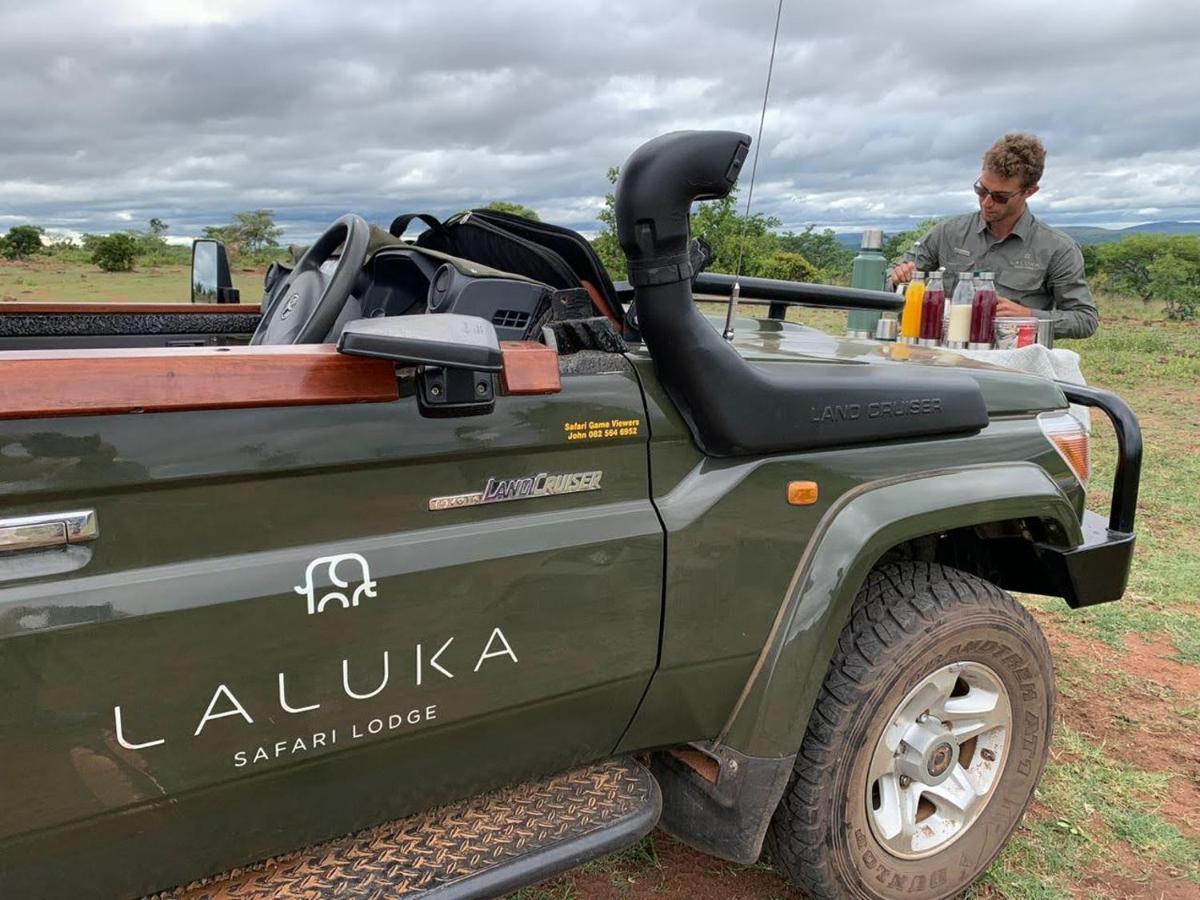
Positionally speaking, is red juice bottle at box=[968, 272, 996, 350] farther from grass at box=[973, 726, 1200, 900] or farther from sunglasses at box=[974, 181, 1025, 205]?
grass at box=[973, 726, 1200, 900]

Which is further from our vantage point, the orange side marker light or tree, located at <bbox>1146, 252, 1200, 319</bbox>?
tree, located at <bbox>1146, 252, 1200, 319</bbox>

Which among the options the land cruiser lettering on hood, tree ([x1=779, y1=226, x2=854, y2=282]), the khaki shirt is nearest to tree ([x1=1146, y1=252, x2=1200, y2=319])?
tree ([x1=779, y1=226, x2=854, y2=282])

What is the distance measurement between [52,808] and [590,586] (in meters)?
0.93

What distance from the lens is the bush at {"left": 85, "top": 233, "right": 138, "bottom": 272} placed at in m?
5.80

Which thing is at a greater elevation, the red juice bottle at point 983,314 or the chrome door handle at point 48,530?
the red juice bottle at point 983,314

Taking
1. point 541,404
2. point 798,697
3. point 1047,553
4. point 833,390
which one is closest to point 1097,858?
point 1047,553

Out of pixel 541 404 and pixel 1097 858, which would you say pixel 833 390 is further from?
pixel 1097 858

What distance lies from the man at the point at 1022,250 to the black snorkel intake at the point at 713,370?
281 cm

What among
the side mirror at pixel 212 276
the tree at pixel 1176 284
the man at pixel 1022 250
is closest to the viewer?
the side mirror at pixel 212 276

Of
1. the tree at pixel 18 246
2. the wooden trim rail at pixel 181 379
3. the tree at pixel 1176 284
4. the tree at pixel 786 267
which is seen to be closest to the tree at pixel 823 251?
the tree at pixel 786 267

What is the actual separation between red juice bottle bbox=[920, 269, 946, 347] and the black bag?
7.01 feet

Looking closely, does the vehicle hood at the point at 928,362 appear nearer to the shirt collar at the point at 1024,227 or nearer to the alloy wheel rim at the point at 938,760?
the alloy wheel rim at the point at 938,760

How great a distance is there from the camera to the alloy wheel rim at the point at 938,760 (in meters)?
2.38

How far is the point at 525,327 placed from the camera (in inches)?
78.0
